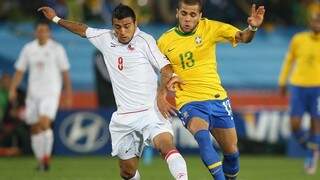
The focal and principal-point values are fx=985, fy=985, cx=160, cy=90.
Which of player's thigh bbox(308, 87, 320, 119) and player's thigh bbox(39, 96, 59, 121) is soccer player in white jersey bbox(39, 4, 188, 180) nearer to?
player's thigh bbox(39, 96, 59, 121)

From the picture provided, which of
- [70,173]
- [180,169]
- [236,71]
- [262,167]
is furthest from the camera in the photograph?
[236,71]

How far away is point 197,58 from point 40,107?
5985 mm

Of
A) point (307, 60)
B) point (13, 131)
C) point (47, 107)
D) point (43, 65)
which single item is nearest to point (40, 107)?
point (47, 107)

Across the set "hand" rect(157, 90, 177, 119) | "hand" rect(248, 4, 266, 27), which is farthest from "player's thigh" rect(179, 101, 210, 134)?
"hand" rect(248, 4, 266, 27)

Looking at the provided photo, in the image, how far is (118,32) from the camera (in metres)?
11.3

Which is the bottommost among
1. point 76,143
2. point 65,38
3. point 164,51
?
point 76,143

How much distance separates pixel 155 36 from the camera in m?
24.4

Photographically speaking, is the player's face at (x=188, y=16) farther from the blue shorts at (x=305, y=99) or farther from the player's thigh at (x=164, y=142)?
the blue shorts at (x=305, y=99)

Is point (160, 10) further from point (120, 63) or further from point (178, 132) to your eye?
point (120, 63)

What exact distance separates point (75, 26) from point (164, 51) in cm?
111

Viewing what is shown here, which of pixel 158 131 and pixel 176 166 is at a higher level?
pixel 158 131

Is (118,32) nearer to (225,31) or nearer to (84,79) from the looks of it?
(225,31)

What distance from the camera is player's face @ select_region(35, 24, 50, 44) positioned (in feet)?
55.7

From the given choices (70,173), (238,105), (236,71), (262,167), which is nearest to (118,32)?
(70,173)
